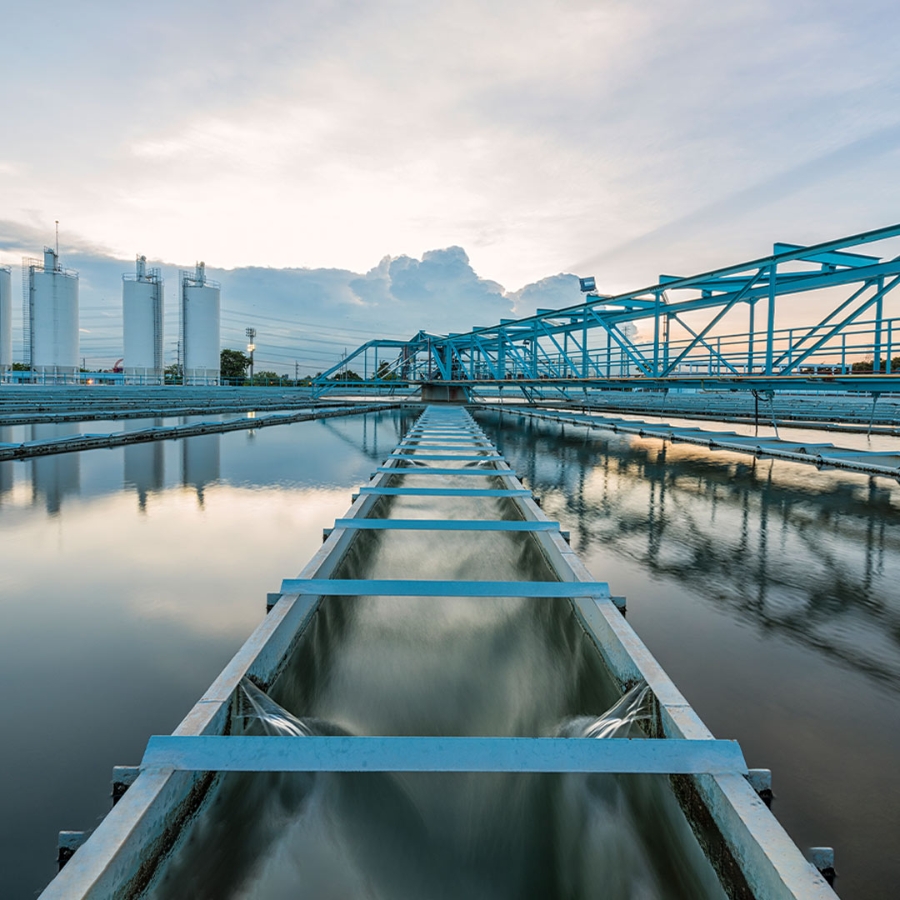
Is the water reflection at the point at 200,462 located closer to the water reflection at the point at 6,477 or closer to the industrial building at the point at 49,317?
the water reflection at the point at 6,477

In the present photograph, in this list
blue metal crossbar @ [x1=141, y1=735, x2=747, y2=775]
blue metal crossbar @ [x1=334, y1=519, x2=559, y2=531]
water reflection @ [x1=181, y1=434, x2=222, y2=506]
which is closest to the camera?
blue metal crossbar @ [x1=141, y1=735, x2=747, y2=775]

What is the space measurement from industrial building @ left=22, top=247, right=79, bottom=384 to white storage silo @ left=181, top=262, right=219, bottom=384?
643cm

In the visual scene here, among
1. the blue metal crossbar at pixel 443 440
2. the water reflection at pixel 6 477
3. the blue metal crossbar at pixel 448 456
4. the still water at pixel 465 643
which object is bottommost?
the still water at pixel 465 643

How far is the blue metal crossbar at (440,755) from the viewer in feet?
4.50

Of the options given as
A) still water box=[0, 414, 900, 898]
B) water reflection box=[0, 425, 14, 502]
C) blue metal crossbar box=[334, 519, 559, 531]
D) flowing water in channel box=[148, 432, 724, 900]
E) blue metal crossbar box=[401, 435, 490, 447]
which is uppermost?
blue metal crossbar box=[401, 435, 490, 447]

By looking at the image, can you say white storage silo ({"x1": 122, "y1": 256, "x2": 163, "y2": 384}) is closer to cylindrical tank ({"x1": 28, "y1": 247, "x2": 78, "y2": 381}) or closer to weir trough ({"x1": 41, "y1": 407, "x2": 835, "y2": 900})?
cylindrical tank ({"x1": 28, "y1": 247, "x2": 78, "y2": 381})

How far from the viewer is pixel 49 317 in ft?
108

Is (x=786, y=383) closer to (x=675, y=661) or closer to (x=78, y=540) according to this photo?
(x=675, y=661)

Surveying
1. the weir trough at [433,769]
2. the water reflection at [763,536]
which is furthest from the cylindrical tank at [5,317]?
the weir trough at [433,769]

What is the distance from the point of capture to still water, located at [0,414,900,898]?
67.9 inches

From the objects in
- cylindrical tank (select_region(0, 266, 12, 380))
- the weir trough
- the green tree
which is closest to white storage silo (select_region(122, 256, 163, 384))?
cylindrical tank (select_region(0, 266, 12, 380))

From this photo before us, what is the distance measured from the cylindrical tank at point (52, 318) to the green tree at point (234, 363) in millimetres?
22607

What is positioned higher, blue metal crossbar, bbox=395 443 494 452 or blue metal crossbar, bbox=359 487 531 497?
blue metal crossbar, bbox=395 443 494 452

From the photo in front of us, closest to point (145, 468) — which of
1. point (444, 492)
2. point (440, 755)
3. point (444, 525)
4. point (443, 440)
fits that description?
point (443, 440)
